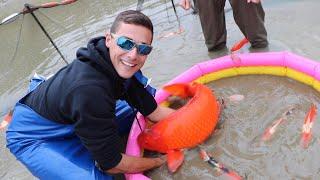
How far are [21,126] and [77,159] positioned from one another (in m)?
0.48

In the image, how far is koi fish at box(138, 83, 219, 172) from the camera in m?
3.13

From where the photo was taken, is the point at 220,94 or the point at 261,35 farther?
the point at 261,35

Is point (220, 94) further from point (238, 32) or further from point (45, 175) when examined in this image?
point (45, 175)

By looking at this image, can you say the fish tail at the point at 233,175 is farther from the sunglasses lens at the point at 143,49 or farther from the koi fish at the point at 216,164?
the sunglasses lens at the point at 143,49

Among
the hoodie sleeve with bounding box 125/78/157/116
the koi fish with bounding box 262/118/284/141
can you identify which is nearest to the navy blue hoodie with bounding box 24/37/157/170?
→ the hoodie sleeve with bounding box 125/78/157/116

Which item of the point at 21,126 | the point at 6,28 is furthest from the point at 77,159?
the point at 6,28

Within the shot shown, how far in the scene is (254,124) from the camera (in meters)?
3.34

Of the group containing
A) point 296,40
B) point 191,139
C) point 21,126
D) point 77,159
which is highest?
point 21,126

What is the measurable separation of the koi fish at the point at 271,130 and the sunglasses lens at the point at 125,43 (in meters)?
1.37

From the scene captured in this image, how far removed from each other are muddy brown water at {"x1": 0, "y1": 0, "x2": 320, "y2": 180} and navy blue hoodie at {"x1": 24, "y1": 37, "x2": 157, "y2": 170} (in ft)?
2.41

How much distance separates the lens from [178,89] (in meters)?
3.72

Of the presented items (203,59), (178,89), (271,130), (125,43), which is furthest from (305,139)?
(203,59)

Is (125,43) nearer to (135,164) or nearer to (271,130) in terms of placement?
(135,164)

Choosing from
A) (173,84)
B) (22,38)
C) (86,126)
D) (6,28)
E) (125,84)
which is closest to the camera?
(86,126)
